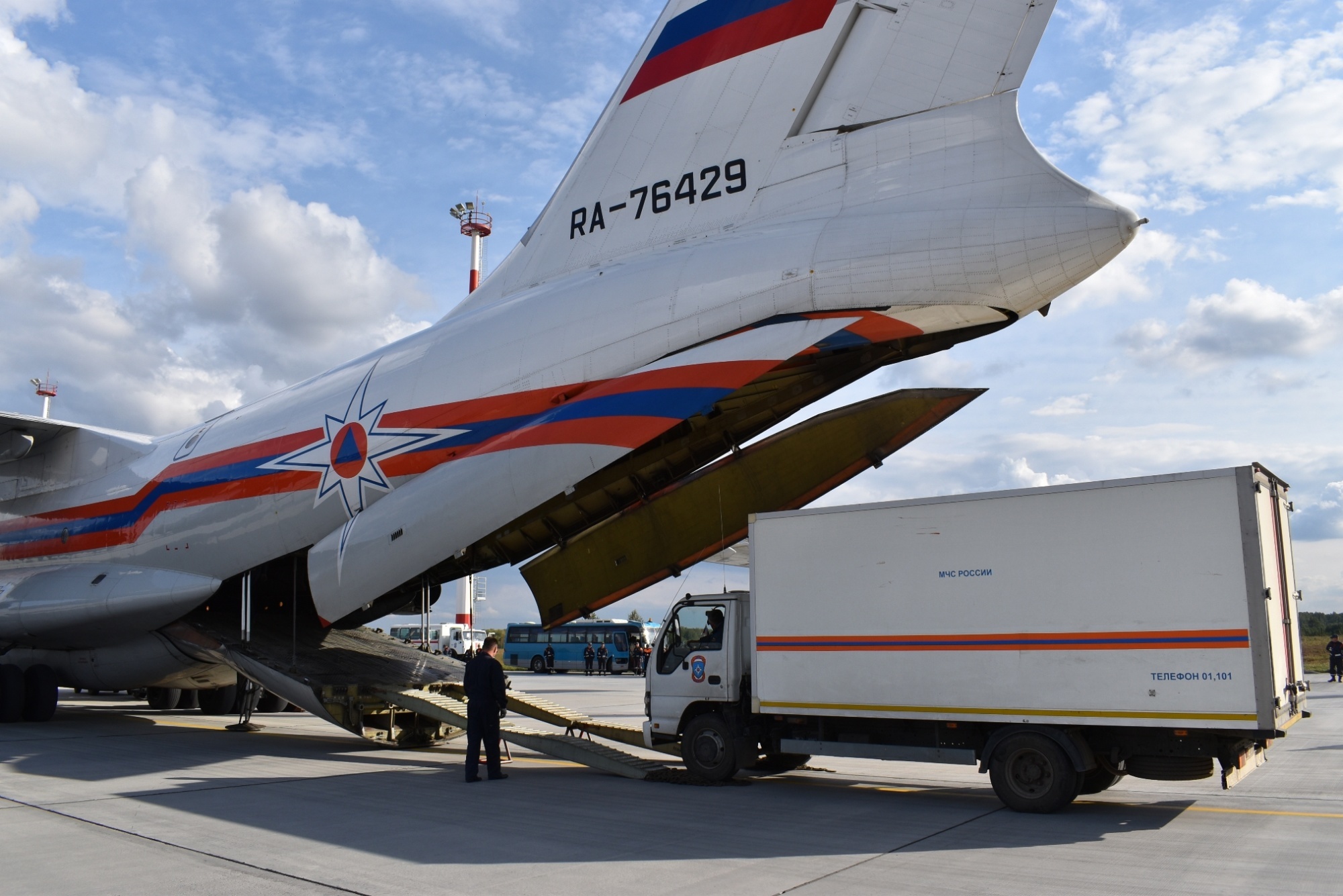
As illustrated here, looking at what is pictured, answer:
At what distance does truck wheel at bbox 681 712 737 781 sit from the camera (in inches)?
380

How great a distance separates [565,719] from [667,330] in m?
5.18

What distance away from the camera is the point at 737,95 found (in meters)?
10.3

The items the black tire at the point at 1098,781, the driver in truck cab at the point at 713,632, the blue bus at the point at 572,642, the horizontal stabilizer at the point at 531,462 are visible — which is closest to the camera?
the black tire at the point at 1098,781

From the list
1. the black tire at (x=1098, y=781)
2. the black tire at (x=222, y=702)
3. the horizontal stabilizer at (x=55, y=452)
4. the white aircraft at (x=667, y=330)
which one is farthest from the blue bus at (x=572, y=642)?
the black tire at (x=1098, y=781)

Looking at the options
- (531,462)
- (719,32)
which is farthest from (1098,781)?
(719,32)

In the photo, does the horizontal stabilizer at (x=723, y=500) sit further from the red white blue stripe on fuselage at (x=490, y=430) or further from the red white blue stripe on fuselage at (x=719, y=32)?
the red white blue stripe on fuselage at (x=719, y=32)

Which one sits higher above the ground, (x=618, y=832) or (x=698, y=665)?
(x=698, y=665)

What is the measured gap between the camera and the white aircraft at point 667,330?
8531mm

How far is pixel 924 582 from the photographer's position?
28.0 feet

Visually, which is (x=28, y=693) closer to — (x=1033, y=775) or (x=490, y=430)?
(x=490, y=430)

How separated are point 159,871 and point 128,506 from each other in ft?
33.8

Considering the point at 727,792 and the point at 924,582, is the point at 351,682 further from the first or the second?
the point at 924,582

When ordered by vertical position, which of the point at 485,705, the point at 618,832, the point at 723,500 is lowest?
the point at 618,832

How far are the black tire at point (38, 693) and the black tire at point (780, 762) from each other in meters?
11.9
